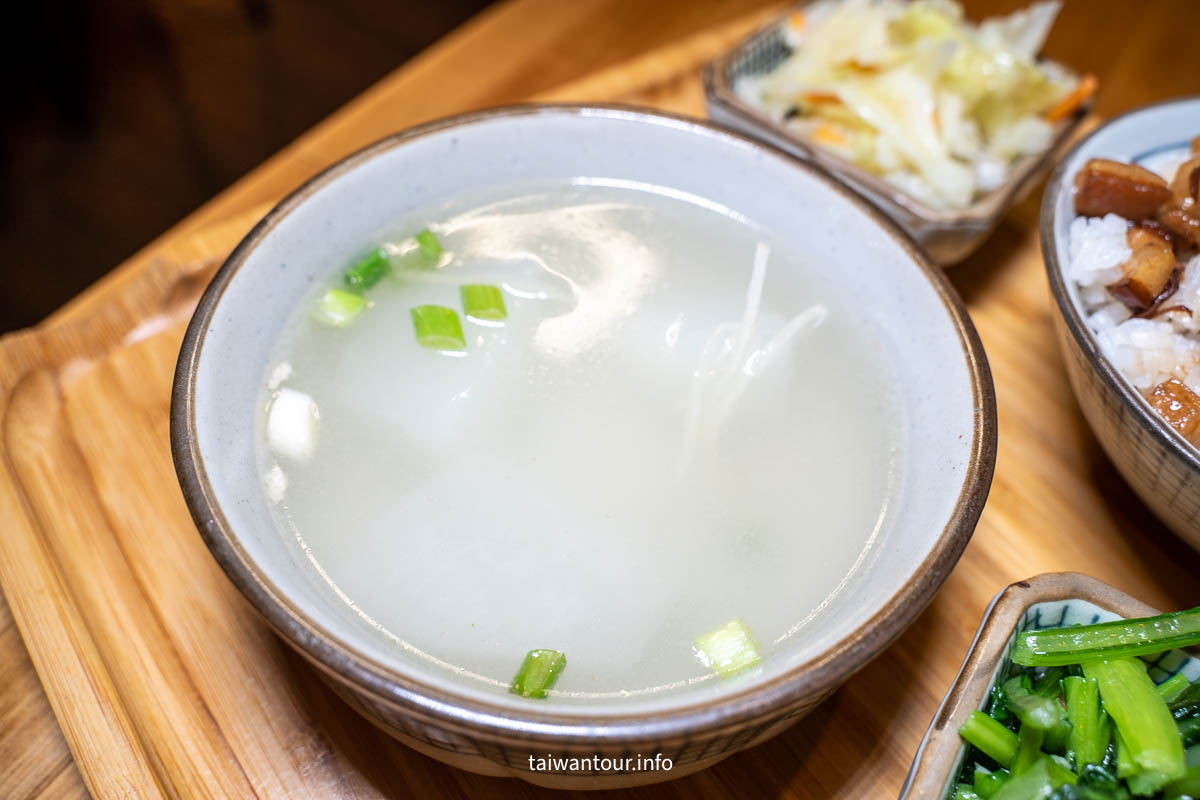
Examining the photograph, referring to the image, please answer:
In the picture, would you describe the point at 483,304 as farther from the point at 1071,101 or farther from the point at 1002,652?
the point at 1071,101

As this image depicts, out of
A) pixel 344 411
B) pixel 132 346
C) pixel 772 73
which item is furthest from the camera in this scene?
pixel 772 73

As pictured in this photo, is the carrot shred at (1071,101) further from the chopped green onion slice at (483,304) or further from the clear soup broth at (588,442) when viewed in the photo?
the chopped green onion slice at (483,304)

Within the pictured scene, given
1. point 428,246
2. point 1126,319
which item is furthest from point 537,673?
point 1126,319

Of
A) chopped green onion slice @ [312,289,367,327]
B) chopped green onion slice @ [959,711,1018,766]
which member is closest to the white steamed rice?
chopped green onion slice @ [959,711,1018,766]

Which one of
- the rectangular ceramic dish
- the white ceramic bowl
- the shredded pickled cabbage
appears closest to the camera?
the white ceramic bowl

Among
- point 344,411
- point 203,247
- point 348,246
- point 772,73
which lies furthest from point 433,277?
point 772,73

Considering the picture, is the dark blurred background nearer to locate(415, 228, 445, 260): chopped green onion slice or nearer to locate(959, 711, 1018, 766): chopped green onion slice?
locate(415, 228, 445, 260): chopped green onion slice

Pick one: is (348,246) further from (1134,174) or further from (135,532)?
(1134,174)
